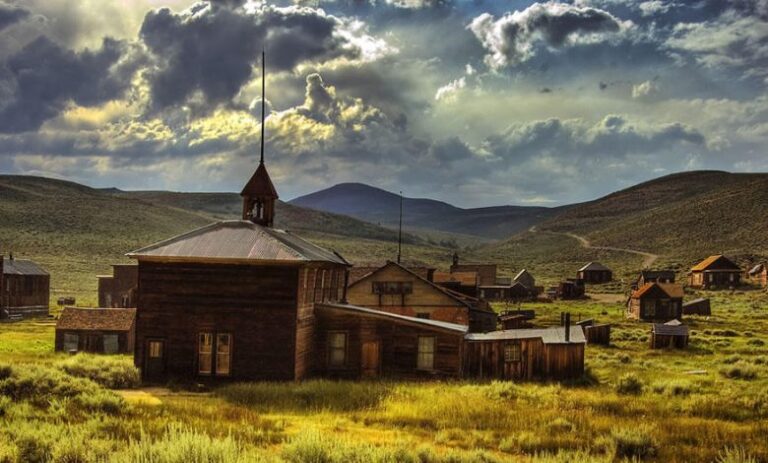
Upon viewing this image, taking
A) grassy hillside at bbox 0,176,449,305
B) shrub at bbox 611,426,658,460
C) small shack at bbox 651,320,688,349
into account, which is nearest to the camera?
shrub at bbox 611,426,658,460

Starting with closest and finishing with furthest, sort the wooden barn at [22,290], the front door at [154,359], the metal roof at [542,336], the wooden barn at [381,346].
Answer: the front door at [154,359] < the wooden barn at [381,346] < the metal roof at [542,336] < the wooden barn at [22,290]

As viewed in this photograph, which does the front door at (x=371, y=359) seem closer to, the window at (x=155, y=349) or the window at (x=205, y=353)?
the window at (x=205, y=353)

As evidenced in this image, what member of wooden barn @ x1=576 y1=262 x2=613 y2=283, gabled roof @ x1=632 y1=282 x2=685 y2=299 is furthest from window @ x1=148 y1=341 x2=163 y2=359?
wooden barn @ x1=576 y1=262 x2=613 y2=283

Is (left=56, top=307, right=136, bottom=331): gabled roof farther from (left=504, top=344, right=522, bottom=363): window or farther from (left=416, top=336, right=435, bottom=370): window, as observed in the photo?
(left=504, top=344, right=522, bottom=363): window

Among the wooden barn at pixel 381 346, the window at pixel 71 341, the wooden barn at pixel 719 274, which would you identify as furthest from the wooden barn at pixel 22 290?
the wooden barn at pixel 719 274

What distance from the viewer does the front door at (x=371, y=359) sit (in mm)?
26594

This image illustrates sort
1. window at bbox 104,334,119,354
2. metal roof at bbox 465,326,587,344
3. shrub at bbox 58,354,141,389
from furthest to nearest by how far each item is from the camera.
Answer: window at bbox 104,334,119,354
metal roof at bbox 465,326,587,344
shrub at bbox 58,354,141,389

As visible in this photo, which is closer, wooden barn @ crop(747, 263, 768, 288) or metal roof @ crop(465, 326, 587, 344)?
metal roof @ crop(465, 326, 587, 344)

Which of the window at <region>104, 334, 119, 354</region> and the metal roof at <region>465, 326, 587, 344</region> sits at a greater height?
the metal roof at <region>465, 326, 587, 344</region>

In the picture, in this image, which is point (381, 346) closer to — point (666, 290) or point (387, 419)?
point (387, 419)

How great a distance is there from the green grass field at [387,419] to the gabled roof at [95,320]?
12436 mm

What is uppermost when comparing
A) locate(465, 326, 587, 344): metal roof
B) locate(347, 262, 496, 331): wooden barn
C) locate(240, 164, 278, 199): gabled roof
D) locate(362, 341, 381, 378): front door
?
locate(240, 164, 278, 199): gabled roof

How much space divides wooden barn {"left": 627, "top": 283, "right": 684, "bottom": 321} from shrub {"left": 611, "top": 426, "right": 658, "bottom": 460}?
165 feet

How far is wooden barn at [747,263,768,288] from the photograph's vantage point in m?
89.4
